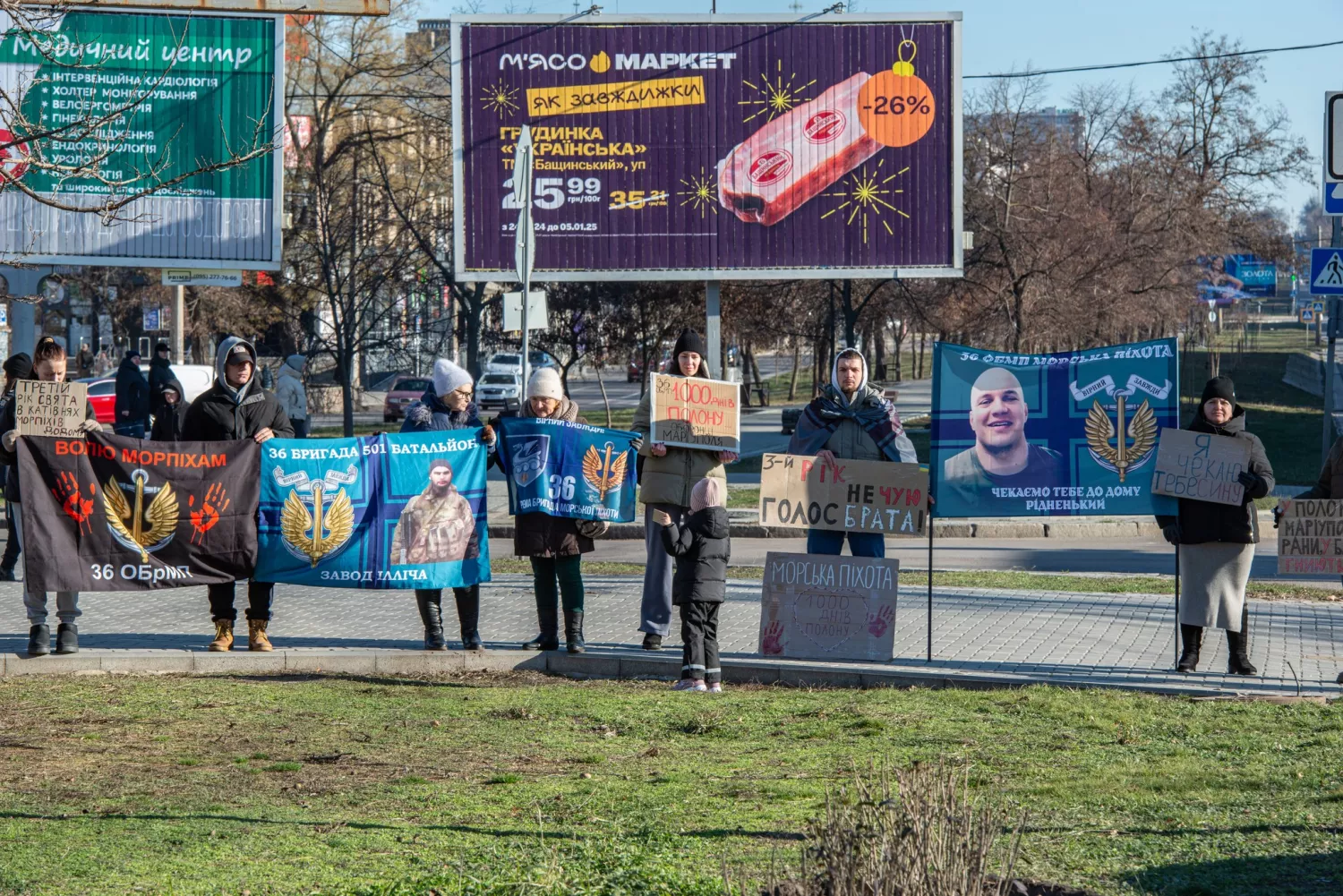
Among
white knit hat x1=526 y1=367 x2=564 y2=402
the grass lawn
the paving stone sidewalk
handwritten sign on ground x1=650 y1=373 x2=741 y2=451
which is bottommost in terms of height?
the paving stone sidewalk

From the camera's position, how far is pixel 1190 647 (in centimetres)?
943

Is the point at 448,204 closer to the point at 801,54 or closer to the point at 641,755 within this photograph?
the point at 801,54

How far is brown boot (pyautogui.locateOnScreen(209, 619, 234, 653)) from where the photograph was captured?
989 cm

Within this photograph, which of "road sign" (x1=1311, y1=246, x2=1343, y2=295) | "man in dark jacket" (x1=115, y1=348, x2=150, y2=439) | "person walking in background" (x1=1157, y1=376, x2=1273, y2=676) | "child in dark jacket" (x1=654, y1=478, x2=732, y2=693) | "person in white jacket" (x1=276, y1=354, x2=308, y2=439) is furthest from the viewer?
"person in white jacket" (x1=276, y1=354, x2=308, y2=439)

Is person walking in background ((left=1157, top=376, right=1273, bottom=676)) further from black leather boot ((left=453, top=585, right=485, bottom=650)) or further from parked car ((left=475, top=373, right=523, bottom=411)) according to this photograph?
parked car ((left=475, top=373, right=523, bottom=411))

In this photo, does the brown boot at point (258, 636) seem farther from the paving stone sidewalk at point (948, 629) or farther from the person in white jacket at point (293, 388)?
the person in white jacket at point (293, 388)

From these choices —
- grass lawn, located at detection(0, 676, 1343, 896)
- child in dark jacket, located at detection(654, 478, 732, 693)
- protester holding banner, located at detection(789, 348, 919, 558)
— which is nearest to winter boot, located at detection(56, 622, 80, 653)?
grass lawn, located at detection(0, 676, 1343, 896)

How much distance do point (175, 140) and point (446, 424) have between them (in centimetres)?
1327

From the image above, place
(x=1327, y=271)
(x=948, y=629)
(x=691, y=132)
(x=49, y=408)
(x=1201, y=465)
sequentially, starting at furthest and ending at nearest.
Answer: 1. (x=691, y=132)
2. (x=1327, y=271)
3. (x=948, y=629)
4. (x=49, y=408)
5. (x=1201, y=465)

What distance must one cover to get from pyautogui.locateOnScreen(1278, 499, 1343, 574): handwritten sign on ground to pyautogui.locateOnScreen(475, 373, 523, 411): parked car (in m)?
42.8

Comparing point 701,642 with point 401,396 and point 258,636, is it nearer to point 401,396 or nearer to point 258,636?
point 258,636

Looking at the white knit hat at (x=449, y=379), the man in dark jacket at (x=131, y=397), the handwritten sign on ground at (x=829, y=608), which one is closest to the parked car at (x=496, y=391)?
the man in dark jacket at (x=131, y=397)

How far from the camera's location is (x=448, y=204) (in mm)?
37500

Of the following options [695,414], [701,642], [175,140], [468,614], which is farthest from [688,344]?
[175,140]
